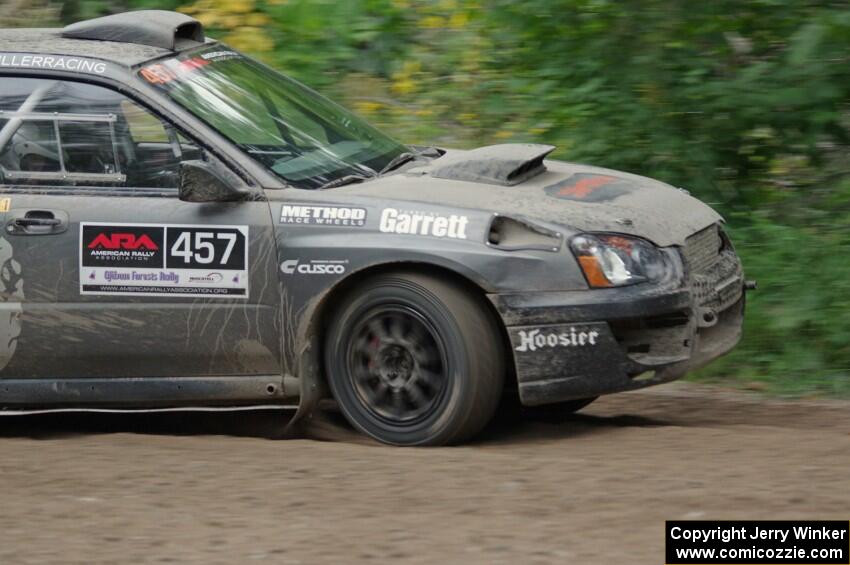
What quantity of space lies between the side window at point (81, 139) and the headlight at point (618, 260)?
5.46 ft

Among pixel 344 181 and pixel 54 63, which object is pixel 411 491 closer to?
pixel 344 181

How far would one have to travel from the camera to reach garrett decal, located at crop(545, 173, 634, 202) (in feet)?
18.7

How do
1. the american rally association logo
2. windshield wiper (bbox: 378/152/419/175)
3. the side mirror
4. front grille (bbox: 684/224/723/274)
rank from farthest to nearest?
windshield wiper (bbox: 378/152/419/175)
front grille (bbox: 684/224/723/274)
the american rally association logo
the side mirror

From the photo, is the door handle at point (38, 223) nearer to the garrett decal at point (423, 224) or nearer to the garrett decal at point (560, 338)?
the garrett decal at point (423, 224)

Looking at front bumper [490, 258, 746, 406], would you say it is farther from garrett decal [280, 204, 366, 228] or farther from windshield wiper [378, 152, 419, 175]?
windshield wiper [378, 152, 419, 175]

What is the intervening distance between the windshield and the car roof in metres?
0.10

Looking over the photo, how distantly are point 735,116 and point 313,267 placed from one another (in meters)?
3.07

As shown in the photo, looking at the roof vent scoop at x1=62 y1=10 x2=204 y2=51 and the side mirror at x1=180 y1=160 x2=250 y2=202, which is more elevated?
the roof vent scoop at x1=62 y1=10 x2=204 y2=51

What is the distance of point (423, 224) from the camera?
5.37m

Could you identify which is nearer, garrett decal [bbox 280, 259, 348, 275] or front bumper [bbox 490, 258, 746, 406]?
front bumper [bbox 490, 258, 746, 406]

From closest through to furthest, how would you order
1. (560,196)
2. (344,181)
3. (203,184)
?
(203,184) < (560,196) < (344,181)

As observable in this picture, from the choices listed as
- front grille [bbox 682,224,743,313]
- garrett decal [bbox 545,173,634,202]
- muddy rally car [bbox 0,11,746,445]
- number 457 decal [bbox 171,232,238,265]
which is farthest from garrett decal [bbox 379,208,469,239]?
front grille [bbox 682,224,743,313]

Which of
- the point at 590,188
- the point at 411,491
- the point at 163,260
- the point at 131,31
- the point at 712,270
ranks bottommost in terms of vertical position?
the point at 411,491

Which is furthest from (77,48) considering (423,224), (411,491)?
(411,491)
